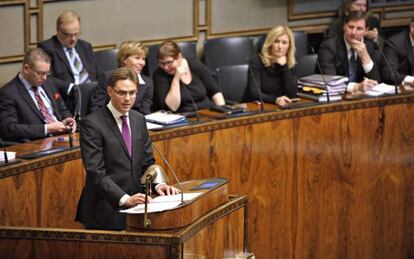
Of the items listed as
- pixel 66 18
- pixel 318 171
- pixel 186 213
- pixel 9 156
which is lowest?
pixel 318 171

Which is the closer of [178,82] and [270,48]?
[178,82]

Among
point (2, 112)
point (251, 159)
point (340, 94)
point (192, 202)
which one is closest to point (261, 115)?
point (251, 159)

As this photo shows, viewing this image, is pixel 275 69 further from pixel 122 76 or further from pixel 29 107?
pixel 122 76

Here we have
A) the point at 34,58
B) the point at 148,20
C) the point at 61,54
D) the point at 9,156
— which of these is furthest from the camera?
the point at 148,20

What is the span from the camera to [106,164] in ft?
15.3

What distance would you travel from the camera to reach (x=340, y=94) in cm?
657

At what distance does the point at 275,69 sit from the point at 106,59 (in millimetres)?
1242

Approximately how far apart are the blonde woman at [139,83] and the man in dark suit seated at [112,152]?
148cm

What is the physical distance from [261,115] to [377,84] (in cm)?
108

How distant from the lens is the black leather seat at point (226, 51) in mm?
7848

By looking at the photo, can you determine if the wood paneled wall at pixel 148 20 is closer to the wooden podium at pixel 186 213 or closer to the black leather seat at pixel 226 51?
the black leather seat at pixel 226 51

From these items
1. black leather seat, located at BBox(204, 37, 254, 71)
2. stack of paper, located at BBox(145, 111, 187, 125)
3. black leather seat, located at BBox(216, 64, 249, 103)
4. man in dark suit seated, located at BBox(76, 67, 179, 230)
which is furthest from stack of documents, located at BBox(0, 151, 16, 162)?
black leather seat, located at BBox(204, 37, 254, 71)

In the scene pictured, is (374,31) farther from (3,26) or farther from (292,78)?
(3,26)

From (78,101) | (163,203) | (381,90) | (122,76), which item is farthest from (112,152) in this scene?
(381,90)
